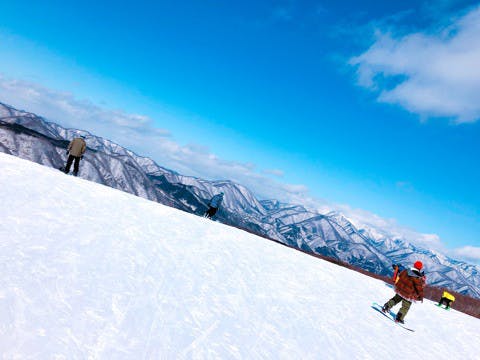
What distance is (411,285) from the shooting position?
1301cm

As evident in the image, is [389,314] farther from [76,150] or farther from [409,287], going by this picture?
[76,150]

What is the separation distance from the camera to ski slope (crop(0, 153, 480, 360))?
21.9ft

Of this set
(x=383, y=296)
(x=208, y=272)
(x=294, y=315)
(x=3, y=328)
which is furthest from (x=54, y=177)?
(x=383, y=296)

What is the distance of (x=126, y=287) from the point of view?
868cm

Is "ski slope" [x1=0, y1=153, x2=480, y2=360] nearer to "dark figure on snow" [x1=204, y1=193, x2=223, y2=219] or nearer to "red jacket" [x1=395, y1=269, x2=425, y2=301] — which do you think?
"red jacket" [x1=395, y1=269, x2=425, y2=301]

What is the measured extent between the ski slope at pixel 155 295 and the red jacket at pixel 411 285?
1290 mm

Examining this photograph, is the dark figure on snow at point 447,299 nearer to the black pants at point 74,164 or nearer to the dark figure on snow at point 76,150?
the black pants at point 74,164

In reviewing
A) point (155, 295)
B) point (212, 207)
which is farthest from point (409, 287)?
point (212, 207)

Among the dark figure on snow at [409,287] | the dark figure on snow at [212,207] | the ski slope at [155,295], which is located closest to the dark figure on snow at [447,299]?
the ski slope at [155,295]

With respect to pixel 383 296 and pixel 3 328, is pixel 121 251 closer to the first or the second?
pixel 3 328

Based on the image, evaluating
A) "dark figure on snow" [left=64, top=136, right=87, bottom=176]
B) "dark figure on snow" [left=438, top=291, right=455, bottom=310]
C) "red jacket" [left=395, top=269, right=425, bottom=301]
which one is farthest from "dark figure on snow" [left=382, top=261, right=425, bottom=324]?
"dark figure on snow" [left=64, top=136, right=87, bottom=176]

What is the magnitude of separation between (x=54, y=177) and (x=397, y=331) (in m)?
16.2

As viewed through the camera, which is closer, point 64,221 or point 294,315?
point 294,315

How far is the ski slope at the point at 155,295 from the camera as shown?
21.9 feet
